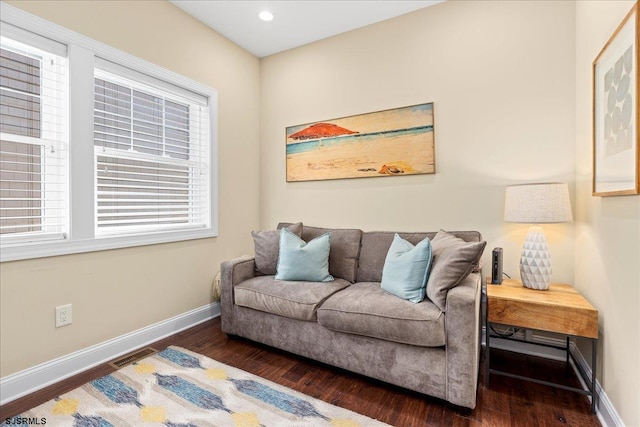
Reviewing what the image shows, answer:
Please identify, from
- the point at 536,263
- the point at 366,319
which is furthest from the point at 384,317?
the point at 536,263

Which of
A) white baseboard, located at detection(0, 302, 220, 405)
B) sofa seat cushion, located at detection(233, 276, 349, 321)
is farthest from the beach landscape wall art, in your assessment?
white baseboard, located at detection(0, 302, 220, 405)

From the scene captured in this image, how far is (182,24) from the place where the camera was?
2.71 meters

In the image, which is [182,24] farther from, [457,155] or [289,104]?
[457,155]

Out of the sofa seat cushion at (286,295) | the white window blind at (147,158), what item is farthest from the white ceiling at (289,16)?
the sofa seat cushion at (286,295)

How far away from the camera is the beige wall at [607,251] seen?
1351 millimetres

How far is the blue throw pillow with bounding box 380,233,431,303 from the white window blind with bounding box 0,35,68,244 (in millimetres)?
2169

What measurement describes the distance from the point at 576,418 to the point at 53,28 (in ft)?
12.2

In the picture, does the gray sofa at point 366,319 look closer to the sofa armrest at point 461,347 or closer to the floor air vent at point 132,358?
the sofa armrest at point 461,347

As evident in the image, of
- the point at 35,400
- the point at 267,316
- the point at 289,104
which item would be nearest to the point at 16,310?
the point at 35,400

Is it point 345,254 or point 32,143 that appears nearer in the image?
point 32,143

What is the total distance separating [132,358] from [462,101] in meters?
3.22

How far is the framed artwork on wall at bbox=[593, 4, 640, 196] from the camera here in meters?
1.34

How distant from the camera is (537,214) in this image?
196 centimetres

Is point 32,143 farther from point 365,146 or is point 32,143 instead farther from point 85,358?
point 365,146
